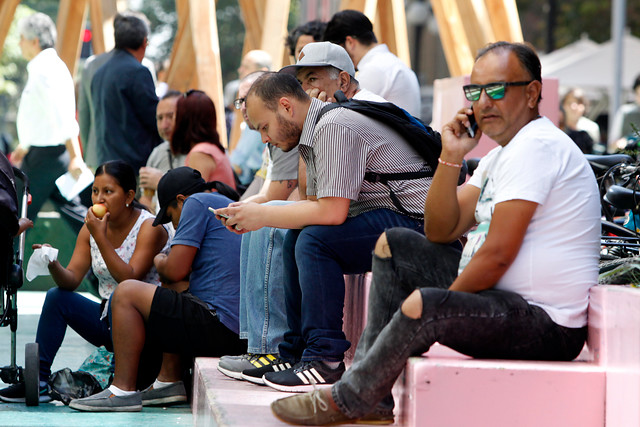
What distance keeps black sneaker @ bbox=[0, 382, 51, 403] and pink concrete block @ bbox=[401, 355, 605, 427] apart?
2777 mm

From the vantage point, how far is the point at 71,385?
5500mm

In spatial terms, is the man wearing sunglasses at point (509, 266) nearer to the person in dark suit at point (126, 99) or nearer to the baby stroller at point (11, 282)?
the baby stroller at point (11, 282)

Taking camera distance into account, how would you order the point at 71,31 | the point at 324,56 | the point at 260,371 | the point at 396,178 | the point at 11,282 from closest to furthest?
the point at 396,178 → the point at 260,371 → the point at 324,56 → the point at 11,282 → the point at 71,31

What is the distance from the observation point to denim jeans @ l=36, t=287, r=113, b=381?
5.61 meters

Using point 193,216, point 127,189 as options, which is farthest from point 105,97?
point 193,216

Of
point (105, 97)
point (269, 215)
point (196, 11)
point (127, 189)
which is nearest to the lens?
point (269, 215)

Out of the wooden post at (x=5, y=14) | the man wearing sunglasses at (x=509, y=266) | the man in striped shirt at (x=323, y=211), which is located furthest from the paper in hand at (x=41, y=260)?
the wooden post at (x=5, y=14)

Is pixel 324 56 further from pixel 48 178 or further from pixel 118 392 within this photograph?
pixel 48 178

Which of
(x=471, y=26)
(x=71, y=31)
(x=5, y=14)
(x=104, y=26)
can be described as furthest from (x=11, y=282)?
(x=104, y=26)

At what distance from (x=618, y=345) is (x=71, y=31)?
887 centimetres

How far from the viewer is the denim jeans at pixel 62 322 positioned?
561 cm

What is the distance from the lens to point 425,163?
4430 millimetres

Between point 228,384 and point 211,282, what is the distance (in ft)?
2.99

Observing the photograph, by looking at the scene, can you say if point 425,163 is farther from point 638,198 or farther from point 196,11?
point 196,11
